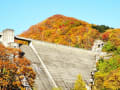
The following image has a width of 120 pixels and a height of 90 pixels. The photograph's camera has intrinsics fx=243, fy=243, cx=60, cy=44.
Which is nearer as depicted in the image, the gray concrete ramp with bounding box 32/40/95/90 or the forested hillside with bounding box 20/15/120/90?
the gray concrete ramp with bounding box 32/40/95/90

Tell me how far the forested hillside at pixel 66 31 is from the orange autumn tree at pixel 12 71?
4205 cm

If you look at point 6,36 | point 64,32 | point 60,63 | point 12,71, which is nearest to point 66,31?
point 64,32

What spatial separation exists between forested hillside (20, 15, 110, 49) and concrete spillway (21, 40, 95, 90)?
75.8 feet

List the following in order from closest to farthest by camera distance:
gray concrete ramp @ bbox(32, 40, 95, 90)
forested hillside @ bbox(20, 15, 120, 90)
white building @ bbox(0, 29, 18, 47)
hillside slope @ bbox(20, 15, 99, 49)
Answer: gray concrete ramp @ bbox(32, 40, 95, 90)
white building @ bbox(0, 29, 18, 47)
forested hillside @ bbox(20, 15, 120, 90)
hillside slope @ bbox(20, 15, 99, 49)

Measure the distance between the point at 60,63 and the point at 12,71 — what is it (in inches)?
583

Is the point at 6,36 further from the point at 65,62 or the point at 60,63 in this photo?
the point at 65,62

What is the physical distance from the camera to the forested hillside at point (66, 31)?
233 ft

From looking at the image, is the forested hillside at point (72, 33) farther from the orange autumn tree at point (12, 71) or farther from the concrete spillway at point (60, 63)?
the orange autumn tree at point (12, 71)

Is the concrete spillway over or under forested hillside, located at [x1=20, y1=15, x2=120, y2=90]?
under

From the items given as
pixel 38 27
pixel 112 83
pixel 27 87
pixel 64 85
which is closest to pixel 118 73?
pixel 112 83

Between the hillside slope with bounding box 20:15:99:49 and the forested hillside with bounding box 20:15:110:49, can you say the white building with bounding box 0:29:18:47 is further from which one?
the hillside slope with bounding box 20:15:99:49

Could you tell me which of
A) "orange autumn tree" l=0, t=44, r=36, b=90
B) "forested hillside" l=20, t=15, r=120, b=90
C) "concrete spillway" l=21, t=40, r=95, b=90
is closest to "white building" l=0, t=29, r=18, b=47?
"concrete spillway" l=21, t=40, r=95, b=90

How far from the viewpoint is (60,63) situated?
3756cm

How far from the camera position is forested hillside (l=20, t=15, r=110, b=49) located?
7104cm
